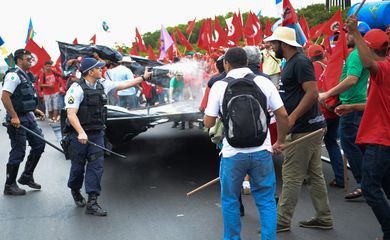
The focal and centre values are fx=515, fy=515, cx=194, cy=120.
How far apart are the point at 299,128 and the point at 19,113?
3.93 m

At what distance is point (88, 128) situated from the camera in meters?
6.00

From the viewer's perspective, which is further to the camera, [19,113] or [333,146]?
[19,113]

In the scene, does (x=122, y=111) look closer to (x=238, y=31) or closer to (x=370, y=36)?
(x=370, y=36)

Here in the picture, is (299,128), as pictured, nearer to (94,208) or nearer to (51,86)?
(94,208)

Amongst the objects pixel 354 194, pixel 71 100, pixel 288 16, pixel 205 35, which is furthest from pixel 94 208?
pixel 205 35

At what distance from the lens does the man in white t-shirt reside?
409cm

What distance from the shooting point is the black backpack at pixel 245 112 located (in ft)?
13.0

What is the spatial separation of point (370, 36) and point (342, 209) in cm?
210

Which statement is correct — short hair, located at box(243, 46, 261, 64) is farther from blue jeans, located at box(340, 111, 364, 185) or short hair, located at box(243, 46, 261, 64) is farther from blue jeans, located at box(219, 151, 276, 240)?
blue jeans, located at box(340, 111, 364, 185)

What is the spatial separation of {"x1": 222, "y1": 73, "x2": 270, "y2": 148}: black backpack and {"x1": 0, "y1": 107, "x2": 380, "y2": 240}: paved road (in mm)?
1363

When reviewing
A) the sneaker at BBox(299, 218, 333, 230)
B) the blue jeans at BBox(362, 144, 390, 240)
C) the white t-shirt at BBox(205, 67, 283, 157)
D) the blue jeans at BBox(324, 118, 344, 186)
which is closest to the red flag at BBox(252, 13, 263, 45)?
the blue jeans at BBox(324, 118, 344, 186)

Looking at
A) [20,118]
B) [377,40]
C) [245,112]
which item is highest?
[377,40]

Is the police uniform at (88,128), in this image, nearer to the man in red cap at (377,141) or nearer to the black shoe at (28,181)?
the black shoe at (28,181)

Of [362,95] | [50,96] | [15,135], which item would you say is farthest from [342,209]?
[50,96]
